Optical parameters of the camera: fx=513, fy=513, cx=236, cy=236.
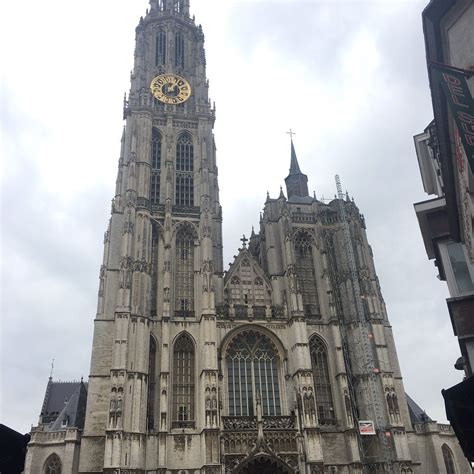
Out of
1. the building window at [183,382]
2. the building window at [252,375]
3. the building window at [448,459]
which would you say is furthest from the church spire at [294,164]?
the building window at [448,459]

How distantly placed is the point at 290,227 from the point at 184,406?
17895 mm

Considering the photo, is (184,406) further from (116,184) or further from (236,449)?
(116,184)

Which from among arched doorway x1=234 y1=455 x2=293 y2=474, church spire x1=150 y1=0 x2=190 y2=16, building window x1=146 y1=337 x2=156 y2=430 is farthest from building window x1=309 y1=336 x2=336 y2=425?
church spire x1=150 y1=0 x2=190 y2=16

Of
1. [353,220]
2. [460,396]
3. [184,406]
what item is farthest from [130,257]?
[460,396]

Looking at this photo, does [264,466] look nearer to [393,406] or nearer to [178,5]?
[393,406]

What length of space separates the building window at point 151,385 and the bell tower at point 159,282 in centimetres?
8

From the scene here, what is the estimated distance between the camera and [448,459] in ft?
141

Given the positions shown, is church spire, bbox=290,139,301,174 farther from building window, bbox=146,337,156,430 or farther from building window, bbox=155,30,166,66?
building window, bbox=146,337,156,430

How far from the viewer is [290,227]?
46156 mm

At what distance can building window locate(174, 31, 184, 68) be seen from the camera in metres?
57.3

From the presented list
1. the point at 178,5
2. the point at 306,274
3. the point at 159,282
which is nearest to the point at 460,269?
the point at 306,274

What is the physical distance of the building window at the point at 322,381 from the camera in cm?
3984

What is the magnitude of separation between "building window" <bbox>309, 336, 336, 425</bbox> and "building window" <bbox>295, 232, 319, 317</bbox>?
2877mm

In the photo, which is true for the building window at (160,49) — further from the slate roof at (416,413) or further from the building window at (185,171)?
the slate roof at (416,413)
